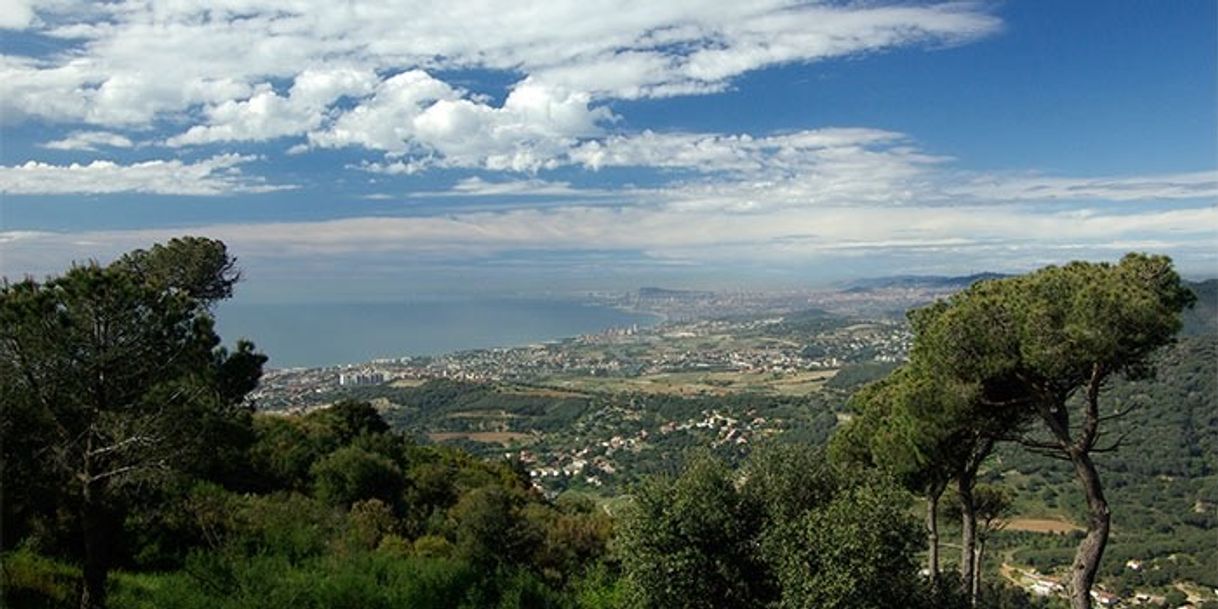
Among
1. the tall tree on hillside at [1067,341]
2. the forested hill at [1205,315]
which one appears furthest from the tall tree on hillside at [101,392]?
the forested hill at [1205,315]

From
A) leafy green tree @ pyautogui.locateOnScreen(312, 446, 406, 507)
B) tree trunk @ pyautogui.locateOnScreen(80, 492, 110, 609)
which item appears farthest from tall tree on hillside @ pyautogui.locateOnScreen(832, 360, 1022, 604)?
tree trunk @ pyautogui.locateOnScreen(80, 492, 110, 609)

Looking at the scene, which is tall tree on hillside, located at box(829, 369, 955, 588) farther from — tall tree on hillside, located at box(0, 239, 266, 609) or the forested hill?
the forested hill

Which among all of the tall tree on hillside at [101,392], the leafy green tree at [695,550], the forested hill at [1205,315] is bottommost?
the forested hill at [1205,315]

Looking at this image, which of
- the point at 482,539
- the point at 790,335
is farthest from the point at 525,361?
the point at 482,539

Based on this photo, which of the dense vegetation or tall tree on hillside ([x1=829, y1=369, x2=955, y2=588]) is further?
tall tree on hillside ([x1=829, y1=369, x2=955, y2=588])

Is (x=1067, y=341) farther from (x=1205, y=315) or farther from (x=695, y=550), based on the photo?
(x=1205, y=315)

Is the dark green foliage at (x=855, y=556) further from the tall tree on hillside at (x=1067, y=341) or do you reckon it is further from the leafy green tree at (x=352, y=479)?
the leafy green tree at (x=352, y=479)
